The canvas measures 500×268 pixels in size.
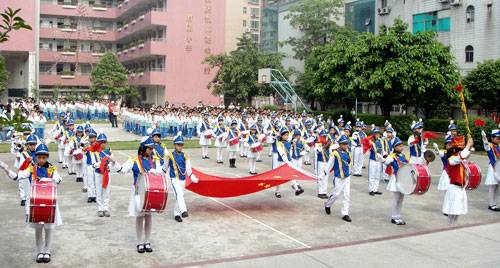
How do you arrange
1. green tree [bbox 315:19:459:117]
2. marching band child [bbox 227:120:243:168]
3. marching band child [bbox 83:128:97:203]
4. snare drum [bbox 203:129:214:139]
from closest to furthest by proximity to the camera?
marching band child [bbox 83:128:97:203] → marching band child [bbox 227:120:243:168] → snare drum [bbox 203:129:214:139] → green tree [bbox 315:19:459:117]

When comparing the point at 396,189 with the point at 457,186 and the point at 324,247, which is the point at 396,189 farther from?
the point at 324,247

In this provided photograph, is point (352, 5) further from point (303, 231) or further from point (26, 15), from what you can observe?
A: point (303, 231)

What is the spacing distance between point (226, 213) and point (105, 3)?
176ft

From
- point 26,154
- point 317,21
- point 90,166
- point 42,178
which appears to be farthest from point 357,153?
point 317,21

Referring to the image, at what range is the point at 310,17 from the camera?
47.6 m

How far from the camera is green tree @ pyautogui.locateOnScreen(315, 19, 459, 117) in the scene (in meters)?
29.9

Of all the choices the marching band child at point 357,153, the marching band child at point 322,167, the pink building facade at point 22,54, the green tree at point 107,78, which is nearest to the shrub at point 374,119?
the marching band child at point 357,153

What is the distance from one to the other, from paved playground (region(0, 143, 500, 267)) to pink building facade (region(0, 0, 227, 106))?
120 ft

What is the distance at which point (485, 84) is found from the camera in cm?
3281

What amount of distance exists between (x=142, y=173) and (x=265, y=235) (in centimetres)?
281

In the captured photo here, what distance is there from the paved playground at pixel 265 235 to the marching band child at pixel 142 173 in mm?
262

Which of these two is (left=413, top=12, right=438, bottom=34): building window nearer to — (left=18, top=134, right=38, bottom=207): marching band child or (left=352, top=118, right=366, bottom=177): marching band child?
(left=352, top=118, right=366, bottom=177): marching band child

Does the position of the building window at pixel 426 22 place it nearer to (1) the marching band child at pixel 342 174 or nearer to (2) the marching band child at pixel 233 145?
(2) the marching band child at pixel 233 145

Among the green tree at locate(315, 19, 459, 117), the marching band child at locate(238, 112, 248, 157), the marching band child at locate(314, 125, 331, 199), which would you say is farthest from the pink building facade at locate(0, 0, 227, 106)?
the marching band child at locate(314, 125, 331, 199)
